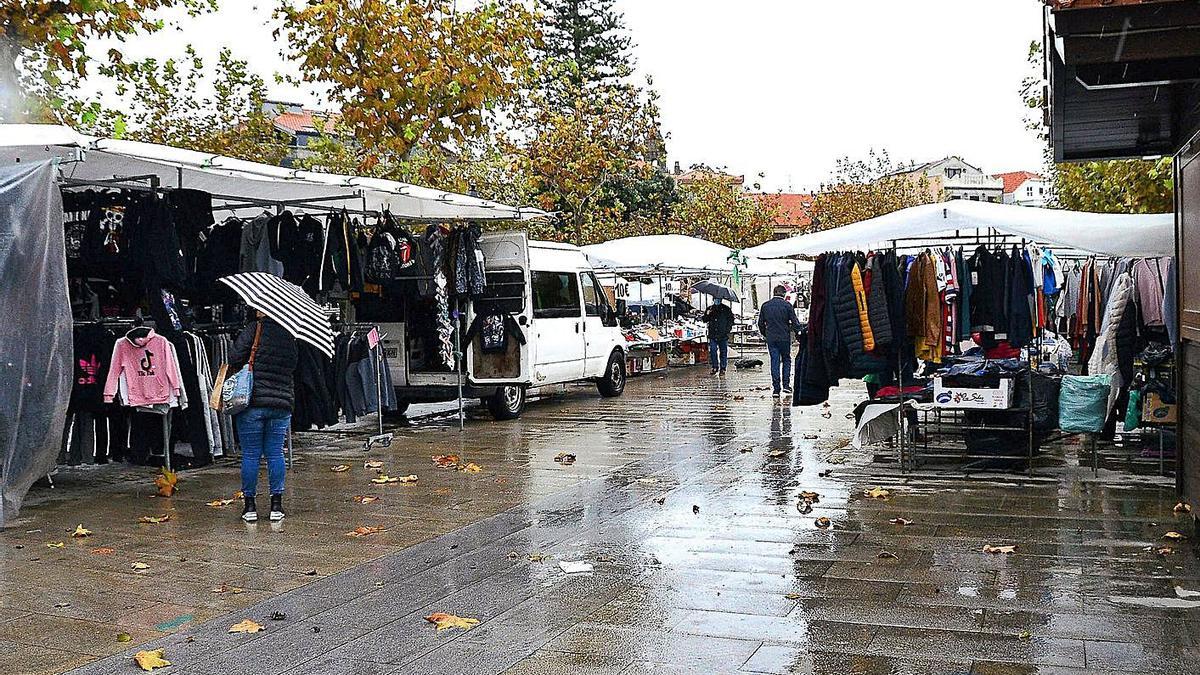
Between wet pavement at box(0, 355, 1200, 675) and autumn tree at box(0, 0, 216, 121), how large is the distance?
5247 millimetres

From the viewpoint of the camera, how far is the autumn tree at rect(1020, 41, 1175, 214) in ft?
53.7

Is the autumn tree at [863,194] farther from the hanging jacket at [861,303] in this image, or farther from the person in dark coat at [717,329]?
the hanging jacket at [861,303]

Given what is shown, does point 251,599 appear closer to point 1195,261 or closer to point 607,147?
point 1195,261

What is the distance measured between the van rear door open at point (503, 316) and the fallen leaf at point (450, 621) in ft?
29.3

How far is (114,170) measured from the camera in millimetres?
10289

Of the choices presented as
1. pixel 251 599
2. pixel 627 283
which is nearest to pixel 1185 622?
pixel 251 599

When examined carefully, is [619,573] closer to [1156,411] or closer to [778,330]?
[1156,411]

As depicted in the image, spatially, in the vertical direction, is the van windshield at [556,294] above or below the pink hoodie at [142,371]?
above

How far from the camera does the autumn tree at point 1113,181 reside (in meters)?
16.4

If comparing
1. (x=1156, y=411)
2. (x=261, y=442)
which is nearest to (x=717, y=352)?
(x=1156, y=411)

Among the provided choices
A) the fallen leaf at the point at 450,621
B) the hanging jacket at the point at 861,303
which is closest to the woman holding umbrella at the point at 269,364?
the fallen leaf at the point at 450,621

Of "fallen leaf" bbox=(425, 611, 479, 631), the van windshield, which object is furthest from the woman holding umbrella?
the van windshield

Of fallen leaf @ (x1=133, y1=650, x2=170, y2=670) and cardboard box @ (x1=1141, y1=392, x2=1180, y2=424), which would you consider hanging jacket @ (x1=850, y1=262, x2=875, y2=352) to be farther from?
fallen leaf @ (x1=133, y1=650, x2=170, y2=670)

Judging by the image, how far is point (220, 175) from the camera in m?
10.5
